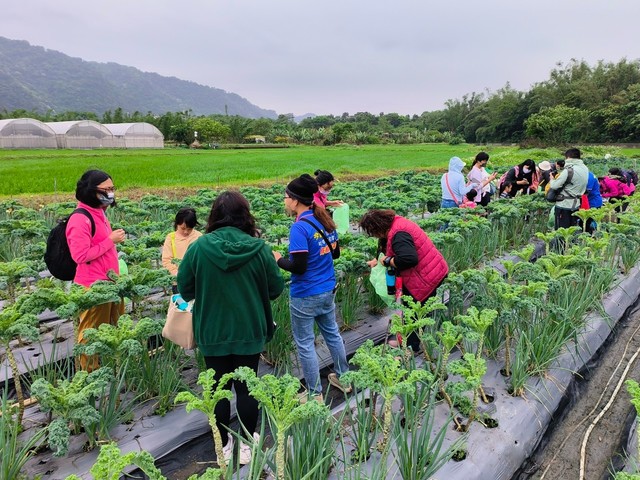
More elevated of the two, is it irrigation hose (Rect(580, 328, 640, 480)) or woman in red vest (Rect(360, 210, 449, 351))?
woman in red vest (Rect(360, 210, 449, 351))

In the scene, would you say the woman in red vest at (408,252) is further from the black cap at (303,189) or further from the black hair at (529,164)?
the black hair at (529,164)

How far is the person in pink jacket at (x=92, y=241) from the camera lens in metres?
3.12

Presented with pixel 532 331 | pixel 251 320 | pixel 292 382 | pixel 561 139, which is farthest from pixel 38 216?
pixel 561 139

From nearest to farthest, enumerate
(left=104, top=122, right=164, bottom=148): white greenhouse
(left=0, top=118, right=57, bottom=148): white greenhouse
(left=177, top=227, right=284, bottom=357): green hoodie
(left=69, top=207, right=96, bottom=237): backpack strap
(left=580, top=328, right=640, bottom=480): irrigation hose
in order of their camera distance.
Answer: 1. (left=177, top=227, right=284, bottom=357): green hoodie
2. (left=580, top=328, right=640, bottom=480): irrigation hose
3. (left=69, top=207, right=96, bottom=237): backpack strap
4. (left=0, top=118, right=57, bottom=148): white greenhouse
5. (left=104, top=122, right=164, bottom=148): white greenhouse

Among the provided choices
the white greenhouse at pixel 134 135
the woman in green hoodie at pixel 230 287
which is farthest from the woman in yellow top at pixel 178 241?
the white greenhouse at pixel 134 135

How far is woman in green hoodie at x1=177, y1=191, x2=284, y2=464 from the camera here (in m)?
2.34

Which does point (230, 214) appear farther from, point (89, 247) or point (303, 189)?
point (89, 247)

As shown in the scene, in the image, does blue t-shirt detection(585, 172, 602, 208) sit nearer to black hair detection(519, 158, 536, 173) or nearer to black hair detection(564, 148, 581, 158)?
black hair detection(564, 148, 581, 158)

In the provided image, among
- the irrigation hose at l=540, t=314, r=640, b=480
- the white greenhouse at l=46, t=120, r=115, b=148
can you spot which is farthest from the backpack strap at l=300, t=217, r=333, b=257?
the white greenhouse at l=46, t=120, r=115, b=148

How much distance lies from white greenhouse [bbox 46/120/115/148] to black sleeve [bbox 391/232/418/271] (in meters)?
49.9

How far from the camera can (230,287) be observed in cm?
238

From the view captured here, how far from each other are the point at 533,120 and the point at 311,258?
51.7 m

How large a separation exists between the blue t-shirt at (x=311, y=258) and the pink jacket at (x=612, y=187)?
8918 mm

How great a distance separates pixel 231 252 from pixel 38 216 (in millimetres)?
7523
